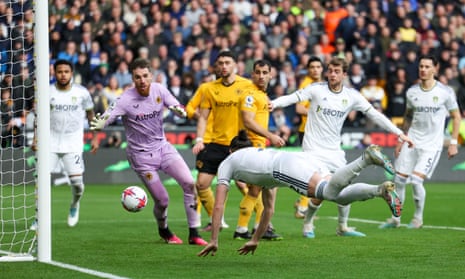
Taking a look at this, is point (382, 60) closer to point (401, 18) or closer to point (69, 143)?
point (401, 18)

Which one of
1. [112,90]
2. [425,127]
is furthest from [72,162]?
[112,90]

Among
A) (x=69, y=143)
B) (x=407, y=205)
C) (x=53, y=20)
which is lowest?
(x=407, y=205)

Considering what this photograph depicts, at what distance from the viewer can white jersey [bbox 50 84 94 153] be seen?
16.1 meters

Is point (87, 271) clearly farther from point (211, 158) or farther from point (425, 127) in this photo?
point (425, 127)

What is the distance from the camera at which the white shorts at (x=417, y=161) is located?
15953 millimetres

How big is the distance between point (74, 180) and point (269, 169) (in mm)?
6136

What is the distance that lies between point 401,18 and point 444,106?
15.3 meters

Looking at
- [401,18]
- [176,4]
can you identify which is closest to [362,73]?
[401,18]

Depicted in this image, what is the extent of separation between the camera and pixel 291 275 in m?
9.82

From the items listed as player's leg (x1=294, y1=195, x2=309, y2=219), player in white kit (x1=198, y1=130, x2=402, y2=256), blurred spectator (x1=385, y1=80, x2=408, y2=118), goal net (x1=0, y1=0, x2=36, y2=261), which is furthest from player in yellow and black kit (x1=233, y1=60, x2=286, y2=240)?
blurred spectator (x1=385, y1=80, x2=408, y2=118)

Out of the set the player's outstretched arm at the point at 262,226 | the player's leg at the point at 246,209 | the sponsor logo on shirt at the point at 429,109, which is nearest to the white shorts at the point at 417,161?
the sponsor logo on shirt at the point at 429,109

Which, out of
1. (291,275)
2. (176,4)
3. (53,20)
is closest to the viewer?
(291,275)

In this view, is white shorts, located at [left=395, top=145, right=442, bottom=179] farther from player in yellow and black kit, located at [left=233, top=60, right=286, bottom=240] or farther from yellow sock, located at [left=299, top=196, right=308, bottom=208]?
player in yellow and black kit, located at [left=233, top=60, right=286, bottom=240]

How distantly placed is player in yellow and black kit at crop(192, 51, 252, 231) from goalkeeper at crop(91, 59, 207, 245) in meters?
0.92
